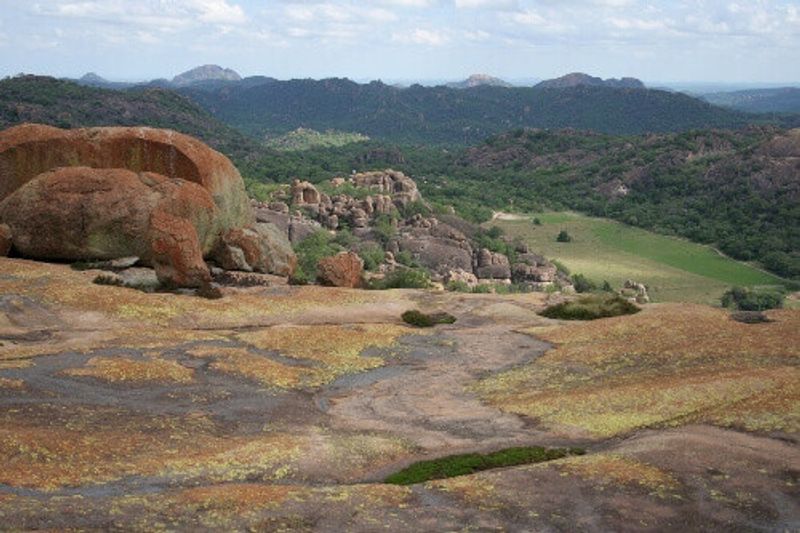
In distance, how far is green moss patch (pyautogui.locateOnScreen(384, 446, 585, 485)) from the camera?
28172 millimetres

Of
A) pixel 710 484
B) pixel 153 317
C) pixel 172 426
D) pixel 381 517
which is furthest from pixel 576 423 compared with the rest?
pixel 153 317

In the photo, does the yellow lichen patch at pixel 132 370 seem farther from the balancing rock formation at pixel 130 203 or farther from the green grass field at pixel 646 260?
the green grass field at pixel 646 260

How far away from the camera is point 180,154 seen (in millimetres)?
66562

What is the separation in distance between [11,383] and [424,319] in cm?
2655

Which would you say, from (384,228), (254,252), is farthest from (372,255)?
(254,252)

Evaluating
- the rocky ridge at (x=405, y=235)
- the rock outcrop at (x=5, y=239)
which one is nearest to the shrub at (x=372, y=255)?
the rocky ridge at (x=405, y=235)

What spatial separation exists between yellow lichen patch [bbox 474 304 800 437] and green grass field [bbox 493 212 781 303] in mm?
78866

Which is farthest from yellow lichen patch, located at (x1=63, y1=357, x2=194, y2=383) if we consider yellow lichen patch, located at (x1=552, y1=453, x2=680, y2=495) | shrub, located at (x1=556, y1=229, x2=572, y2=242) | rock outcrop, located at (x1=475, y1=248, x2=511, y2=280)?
shrub, located at (x1=556, y1=229, x2=572, y2=242)

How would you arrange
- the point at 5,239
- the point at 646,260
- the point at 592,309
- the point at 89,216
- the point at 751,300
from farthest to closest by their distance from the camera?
1. the point at 646,260
2. the point at 751,300
3. the point at 5,239
4. the point at 89,216
5. the point at 592,309

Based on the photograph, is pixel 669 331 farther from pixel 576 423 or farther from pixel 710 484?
pixel 710 484

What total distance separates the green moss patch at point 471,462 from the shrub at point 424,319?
23.1 meters

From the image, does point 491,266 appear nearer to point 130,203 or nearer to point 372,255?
point 372,255

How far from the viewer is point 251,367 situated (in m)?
41.1

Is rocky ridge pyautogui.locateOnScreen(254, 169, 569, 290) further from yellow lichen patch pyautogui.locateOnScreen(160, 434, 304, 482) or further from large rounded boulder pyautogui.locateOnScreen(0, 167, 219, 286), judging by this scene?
yellow lichen patch pyautogui.locateOnScreen(160, 434, 304, 482)
